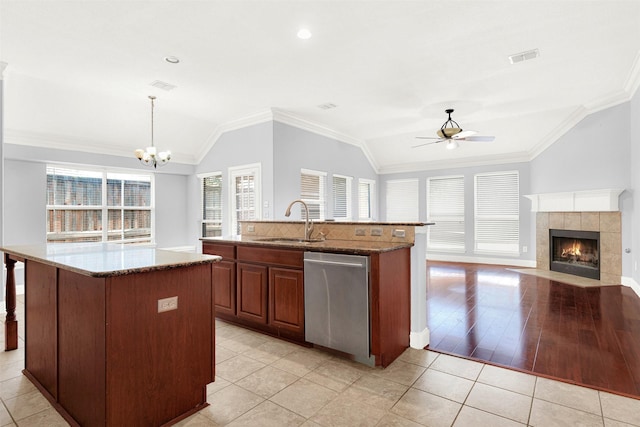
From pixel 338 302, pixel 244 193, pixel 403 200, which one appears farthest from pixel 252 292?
pixel 403 200

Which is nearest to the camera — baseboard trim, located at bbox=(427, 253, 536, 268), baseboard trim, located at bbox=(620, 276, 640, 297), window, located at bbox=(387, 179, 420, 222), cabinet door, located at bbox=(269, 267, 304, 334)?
cabinet door, located at bbox=(269, 267, 304, 334)

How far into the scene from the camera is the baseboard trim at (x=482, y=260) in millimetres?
7172

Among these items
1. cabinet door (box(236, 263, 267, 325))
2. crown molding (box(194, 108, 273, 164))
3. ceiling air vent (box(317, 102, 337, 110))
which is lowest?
cabinet door (box(236, 263, 267, 325))

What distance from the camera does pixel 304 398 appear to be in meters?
2.16

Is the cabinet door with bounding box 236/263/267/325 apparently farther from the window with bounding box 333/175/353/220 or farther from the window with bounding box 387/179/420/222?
the window with bounding box 387/179/420/222

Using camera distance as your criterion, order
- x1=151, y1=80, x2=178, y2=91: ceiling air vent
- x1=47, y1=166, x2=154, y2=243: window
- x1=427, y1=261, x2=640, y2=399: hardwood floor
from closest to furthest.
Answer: x1=427, y1=261, x2=640, y2=399: hardwood floor
x1=151, y1=80, x2=178, y2=91: ceiling air vent
x1=47, y1=166, x2=154, y2=243: window

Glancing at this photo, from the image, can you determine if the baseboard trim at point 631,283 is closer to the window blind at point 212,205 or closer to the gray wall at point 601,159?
the gray wall at point 601,159

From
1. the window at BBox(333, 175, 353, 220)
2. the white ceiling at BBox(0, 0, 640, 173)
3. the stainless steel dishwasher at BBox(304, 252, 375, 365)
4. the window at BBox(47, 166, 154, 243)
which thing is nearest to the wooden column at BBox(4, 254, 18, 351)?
the white ceiling at BBox(0, 0, 640, 173)

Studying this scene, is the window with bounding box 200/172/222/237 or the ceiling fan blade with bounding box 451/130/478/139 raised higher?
the ceiling fan blade with bounding box 451/130/478/139

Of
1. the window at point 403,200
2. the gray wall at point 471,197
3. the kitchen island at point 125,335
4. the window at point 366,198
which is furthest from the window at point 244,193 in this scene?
the window at point 403,200

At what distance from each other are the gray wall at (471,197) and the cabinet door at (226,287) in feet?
20.3

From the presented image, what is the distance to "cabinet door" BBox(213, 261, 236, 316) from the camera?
3449 mm

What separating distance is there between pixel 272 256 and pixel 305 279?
0.43 m

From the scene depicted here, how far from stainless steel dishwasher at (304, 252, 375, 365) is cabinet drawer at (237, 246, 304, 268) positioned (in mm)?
110
